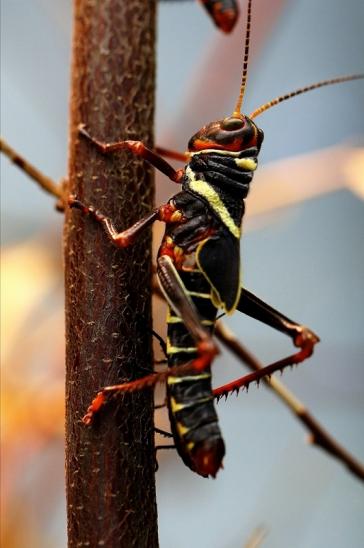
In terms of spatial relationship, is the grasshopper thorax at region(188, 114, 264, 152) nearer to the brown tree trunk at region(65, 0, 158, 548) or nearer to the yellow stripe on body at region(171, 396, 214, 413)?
the brown tree trunk at region(65, 0, 158, 548)

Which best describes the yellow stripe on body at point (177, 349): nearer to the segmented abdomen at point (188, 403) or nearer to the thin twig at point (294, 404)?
the segmented abdomen at point (188, 403)

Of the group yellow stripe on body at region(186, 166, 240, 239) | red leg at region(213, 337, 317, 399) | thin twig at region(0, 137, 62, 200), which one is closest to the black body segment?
yellow stripe on body at region(186, 166, 240, 239)

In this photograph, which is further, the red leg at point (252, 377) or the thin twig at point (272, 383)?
the thin twig at point (272, 383)

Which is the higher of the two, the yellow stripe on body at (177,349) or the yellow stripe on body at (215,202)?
the yellow stripe on body at (215,202)

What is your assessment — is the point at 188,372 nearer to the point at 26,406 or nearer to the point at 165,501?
the point at 26,406

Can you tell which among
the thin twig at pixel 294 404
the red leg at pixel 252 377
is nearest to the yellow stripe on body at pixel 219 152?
the thin twig at pixel 294 404

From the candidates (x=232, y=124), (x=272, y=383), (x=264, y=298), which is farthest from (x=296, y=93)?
(x=264, y=298)
